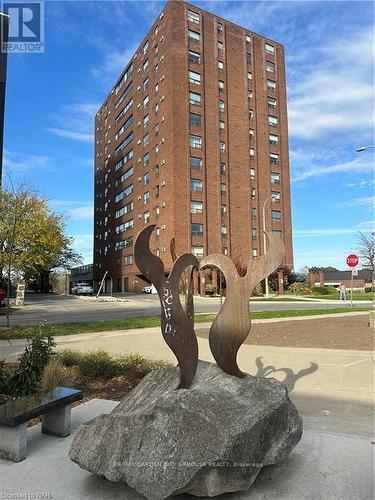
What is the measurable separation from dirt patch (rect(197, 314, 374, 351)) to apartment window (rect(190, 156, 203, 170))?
39021mm

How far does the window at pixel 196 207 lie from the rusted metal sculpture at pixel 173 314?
160 feet

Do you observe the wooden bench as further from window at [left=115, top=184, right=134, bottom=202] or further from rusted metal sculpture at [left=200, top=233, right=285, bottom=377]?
window at [left=115, top=184, right=134, bottom=202]

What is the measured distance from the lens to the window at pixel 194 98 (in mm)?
55281

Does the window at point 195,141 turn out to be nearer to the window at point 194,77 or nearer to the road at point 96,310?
the window at point 194,77

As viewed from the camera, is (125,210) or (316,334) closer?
(316,334)

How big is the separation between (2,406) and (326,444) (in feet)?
10.7

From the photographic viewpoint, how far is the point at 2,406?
4.19 m

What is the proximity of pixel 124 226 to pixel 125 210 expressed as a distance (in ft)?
8.34

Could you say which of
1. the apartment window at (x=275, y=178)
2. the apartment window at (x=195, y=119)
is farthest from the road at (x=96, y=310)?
the apartment window at (x=275, y=178)

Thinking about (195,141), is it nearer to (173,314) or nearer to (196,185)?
(196,185)

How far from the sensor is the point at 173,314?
4.12m

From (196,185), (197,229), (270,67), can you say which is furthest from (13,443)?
(270,67)

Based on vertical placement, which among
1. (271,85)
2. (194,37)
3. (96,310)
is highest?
(194,37)

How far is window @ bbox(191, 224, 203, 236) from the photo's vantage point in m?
52.6
